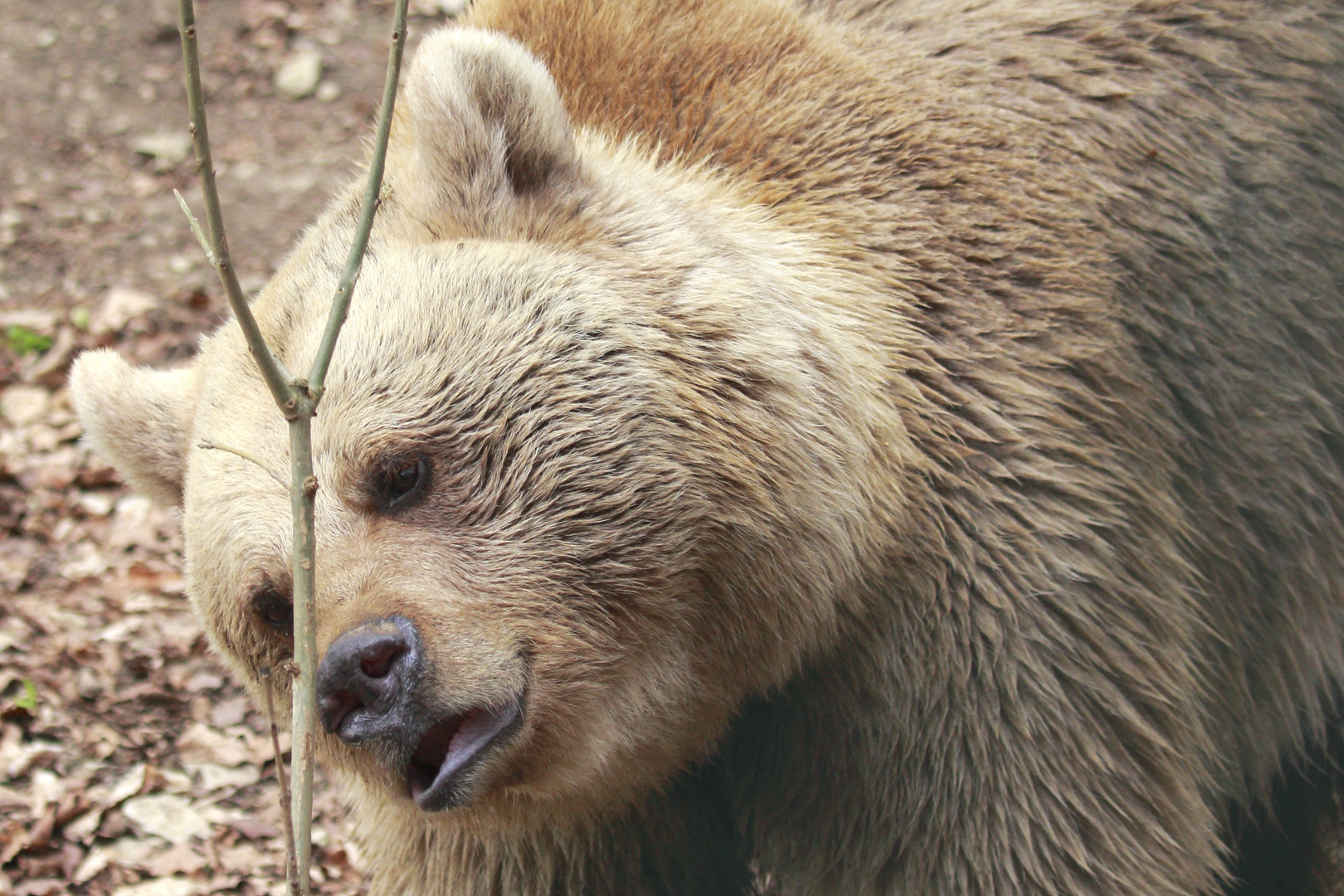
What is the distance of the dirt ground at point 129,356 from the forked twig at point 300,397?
2688mm

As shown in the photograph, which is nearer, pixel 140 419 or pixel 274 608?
pixel 274 608

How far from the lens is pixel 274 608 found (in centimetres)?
292

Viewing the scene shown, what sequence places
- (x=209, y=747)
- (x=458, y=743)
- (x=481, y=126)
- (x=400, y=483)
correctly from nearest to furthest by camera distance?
(x=458, y=743) < (x=400, y=483) < (x=481, y=126) < (x=209, y=747)

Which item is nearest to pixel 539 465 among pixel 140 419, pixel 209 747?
pixel 140 419

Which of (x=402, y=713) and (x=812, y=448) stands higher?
(x=812, y=448)

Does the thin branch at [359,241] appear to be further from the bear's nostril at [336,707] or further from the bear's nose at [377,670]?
the bear's nostril at [336,707]

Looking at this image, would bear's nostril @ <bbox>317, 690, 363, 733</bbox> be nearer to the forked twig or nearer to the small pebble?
the forked twig

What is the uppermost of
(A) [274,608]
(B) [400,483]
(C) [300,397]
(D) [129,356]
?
(C) [300,397]

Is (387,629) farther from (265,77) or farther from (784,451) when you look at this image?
(265,77)

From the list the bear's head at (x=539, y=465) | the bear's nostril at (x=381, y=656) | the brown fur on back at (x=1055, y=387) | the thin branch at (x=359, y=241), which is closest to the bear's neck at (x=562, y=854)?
the brown fur on back at (x=1055, y=387)

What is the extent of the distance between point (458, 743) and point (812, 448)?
3.38 feet

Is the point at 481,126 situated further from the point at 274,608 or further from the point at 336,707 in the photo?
the point at 336,707

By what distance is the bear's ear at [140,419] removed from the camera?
3471 millimetres

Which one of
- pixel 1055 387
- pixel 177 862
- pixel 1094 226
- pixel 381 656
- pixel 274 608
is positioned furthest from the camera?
Answer: pixel 177 862
